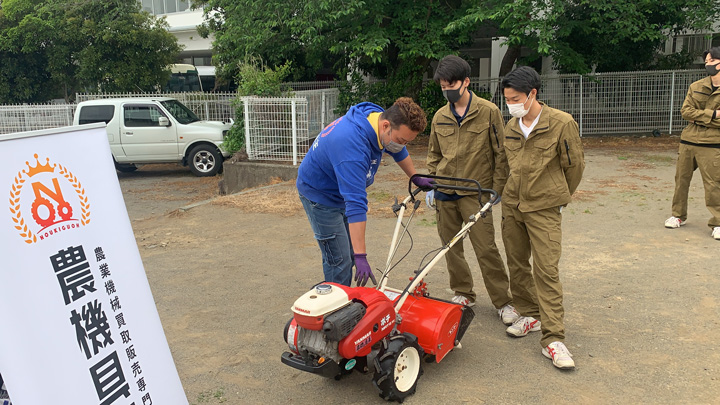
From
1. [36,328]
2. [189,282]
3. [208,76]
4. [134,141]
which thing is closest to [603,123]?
[134,141]

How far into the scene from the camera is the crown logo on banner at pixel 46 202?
2223 mm

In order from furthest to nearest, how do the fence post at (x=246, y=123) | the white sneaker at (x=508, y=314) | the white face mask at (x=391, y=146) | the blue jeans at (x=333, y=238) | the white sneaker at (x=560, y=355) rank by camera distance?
the fence post at (x=246, y=123) → the white sneaker at (x=508, y=314) → the blue jeans at (x=333, y=238) → the white sneaker at (x=560, y=355) → the white face mask at (x=391, y=146)

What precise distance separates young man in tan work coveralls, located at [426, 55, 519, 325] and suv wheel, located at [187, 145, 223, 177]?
996 centimetres

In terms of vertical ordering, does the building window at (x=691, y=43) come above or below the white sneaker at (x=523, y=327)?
above

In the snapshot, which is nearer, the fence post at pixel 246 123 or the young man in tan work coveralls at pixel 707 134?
the young man in tan work coveralls at pixel 707 134

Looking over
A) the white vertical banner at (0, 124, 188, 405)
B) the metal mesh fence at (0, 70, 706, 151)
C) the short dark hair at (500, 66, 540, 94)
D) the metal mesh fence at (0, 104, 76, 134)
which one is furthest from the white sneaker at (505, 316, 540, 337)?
the metal mesh fence at (0, 104, 76, 134)

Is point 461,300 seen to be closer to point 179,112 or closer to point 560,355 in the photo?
point 560,355

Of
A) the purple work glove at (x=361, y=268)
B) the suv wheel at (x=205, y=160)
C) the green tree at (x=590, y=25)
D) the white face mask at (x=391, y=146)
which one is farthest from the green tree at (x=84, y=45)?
the purple work glove at (x=361, y=268)

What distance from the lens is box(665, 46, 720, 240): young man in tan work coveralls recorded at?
630 centimetres

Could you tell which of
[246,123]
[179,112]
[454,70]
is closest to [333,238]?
[454,70]

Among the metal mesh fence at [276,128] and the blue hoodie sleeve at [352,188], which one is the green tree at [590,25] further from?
the blue hoodie sleeve at [352,188]

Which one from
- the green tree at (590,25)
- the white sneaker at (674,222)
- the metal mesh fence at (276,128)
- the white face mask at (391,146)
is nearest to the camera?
the white face mask at (391,146)

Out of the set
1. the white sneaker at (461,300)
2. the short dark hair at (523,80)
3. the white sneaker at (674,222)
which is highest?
the short dark hair at (523,80)

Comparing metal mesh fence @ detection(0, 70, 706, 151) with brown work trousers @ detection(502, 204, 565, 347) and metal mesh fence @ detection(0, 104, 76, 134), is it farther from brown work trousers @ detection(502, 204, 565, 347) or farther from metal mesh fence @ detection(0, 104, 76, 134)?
brown work trousers @ detection(502, 204, 565, 347)
